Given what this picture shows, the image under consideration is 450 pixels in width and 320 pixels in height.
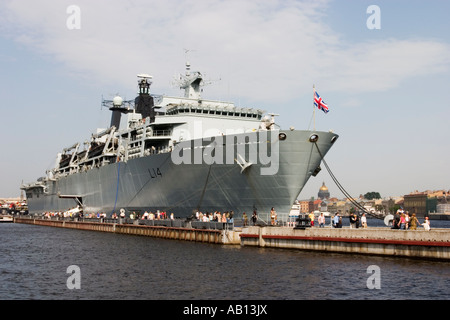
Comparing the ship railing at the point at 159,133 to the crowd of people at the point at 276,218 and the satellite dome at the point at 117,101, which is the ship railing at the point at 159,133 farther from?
the satellite dome at the point at 117,101

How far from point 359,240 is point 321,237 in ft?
7.99

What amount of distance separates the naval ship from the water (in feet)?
16.0

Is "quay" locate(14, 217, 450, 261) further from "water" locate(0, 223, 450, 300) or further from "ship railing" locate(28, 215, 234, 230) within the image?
"water" locate(0, 223, 450, 300)

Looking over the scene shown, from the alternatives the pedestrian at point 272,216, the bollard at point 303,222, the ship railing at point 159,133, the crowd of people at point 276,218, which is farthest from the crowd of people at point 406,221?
the ship railing at point 159,133

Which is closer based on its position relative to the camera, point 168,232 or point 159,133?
point 168,232

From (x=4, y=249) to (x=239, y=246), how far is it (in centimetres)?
1594

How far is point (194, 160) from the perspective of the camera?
1396 inches

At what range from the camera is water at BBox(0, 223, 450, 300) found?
17.9 meters

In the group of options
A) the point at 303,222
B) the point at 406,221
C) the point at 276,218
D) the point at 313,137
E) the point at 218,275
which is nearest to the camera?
the point at 218,275

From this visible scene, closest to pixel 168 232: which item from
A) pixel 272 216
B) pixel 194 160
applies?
pixel 194 160

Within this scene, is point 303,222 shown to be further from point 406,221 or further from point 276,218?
point 406,221

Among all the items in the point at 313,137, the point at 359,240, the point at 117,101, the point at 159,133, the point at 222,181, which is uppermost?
the point at 117,101

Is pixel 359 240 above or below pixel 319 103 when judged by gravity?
below
